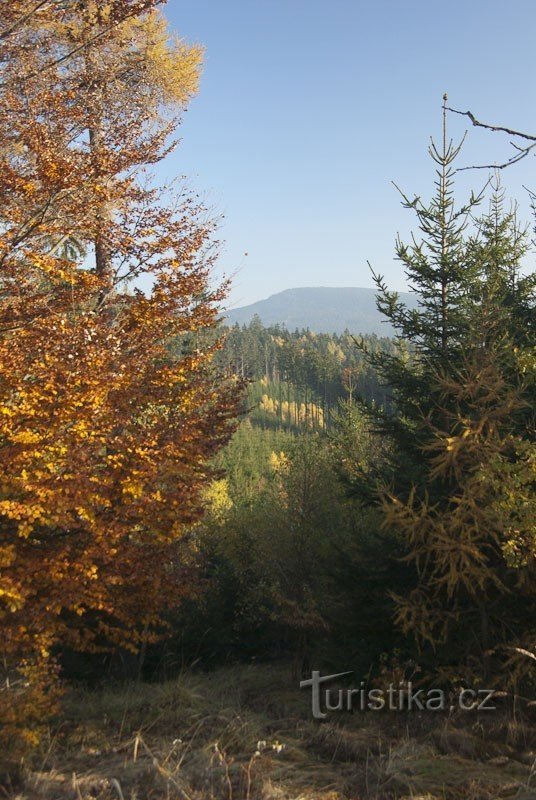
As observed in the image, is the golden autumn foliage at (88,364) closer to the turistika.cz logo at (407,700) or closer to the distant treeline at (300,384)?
the turistika.cz logo at (407,700)

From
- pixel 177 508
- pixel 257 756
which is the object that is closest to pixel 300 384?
pixel 177 508

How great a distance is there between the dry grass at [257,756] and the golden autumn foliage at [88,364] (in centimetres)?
96

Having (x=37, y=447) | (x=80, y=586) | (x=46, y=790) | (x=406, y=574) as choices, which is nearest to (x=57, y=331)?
(x=37, y=447)

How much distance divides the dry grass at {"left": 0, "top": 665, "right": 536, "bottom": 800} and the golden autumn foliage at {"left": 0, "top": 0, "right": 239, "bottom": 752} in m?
0.96

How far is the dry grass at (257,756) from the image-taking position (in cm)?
475

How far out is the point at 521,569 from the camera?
7.10m

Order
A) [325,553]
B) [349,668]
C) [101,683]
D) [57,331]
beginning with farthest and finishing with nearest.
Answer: [325,553]
[101,683]
[349,668]
[57,331]

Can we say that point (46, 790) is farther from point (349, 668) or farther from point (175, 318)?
point (175, 318)

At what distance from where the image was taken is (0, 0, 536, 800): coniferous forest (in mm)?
5766

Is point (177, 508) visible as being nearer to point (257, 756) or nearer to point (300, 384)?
point (257, 756)

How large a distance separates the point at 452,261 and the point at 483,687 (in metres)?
7.94

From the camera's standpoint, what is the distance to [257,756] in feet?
17.8

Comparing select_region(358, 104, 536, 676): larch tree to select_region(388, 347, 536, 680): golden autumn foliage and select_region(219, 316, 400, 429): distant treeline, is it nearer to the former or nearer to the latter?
select_region(388, 347, 536, 680): golden autumn foliage

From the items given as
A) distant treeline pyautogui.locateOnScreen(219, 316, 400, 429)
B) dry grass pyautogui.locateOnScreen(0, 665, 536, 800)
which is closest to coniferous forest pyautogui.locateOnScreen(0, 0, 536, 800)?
dry grass pyautogui.locateOnScreen(0, 665, 536, 800)
